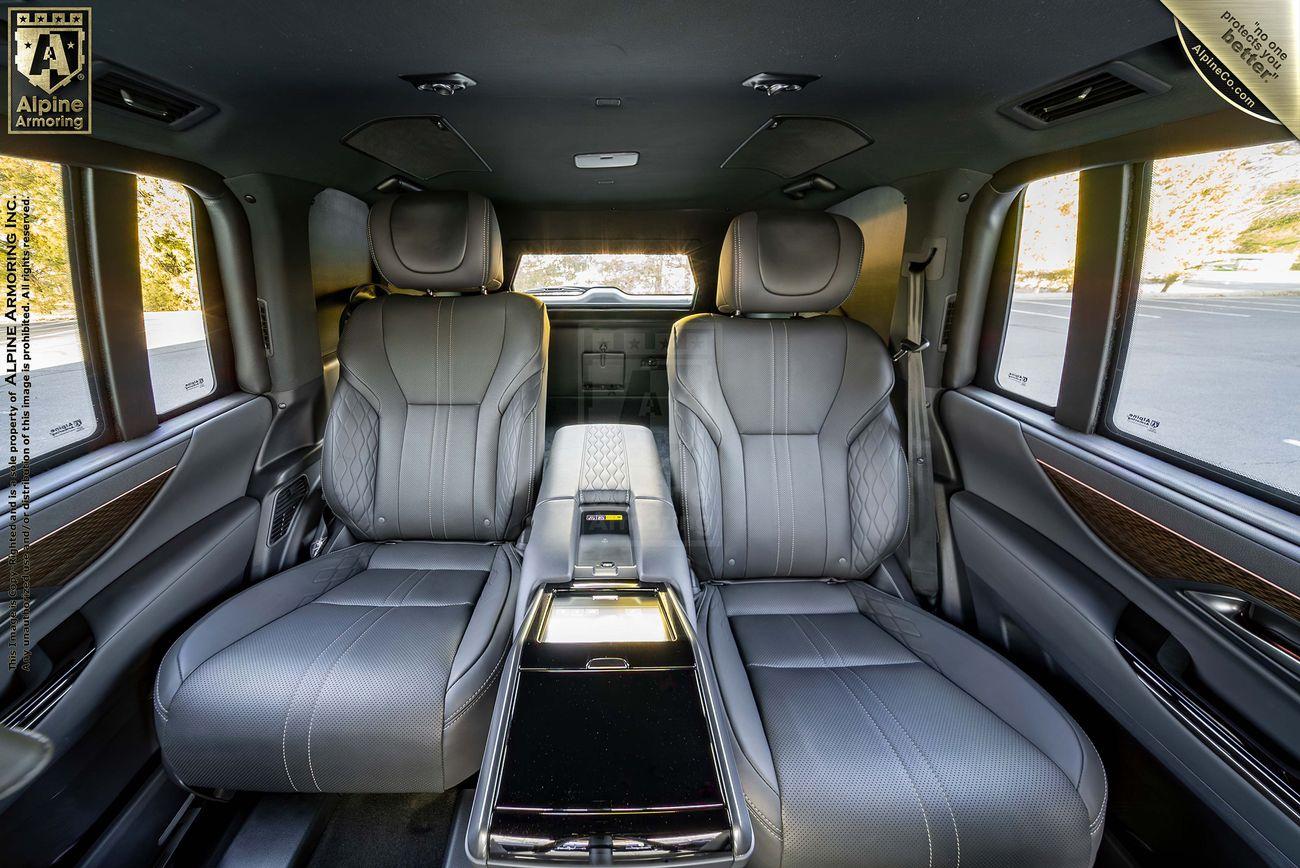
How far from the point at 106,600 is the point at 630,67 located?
6.16ft

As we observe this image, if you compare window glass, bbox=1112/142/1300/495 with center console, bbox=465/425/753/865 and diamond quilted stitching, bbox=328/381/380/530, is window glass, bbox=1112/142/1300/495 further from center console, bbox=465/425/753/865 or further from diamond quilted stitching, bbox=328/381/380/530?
diamond quilted stitching, bbox=328/381/380/530

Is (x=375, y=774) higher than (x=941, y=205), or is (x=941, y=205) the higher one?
(x=941, y=205)

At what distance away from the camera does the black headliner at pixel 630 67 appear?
1.06 metres

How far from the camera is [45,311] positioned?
1.27 m

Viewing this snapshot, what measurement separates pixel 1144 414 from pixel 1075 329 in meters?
0.33

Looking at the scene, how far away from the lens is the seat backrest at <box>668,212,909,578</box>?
1776mm

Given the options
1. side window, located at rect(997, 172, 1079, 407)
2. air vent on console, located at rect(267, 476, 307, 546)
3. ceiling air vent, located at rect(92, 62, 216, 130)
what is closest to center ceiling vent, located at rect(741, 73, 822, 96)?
side window, located at rect(997, 172, 1079, 407)

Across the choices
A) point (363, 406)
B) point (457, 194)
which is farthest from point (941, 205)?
point (363, 406)

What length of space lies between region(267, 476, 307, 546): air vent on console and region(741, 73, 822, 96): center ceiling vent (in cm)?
211

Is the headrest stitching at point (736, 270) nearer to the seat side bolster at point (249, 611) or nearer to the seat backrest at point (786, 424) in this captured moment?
the seat backrest at point (786, 424)

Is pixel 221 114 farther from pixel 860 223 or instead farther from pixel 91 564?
pixel 860 223

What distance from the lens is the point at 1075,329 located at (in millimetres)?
1688

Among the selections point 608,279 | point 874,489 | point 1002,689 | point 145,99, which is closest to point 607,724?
point 1002,689

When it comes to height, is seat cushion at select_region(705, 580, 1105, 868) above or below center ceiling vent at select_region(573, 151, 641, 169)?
below
